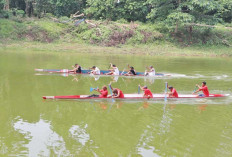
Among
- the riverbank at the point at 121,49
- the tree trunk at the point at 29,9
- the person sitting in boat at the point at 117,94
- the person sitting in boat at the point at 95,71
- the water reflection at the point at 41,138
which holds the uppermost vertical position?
the tree trunk at the point at 29,9

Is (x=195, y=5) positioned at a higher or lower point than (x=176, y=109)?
higher

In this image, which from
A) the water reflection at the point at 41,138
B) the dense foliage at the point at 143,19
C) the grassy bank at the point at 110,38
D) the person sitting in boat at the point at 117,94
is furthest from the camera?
the dense foliage at the point at 143,19

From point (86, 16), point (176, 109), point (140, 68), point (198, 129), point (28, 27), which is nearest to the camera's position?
point (198, 129)

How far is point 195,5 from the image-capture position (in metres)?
37.6

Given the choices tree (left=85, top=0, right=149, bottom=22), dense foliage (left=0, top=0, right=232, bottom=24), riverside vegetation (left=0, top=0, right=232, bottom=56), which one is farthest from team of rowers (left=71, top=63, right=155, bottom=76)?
tree (left=85, top=0, right=149, bottom=22)

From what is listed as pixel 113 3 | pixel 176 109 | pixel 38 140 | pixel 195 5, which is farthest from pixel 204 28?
pixel 38 140

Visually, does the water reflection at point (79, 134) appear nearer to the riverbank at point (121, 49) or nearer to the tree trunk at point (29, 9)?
the riverbank at point (121, 49)

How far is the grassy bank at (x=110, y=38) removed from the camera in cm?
3556

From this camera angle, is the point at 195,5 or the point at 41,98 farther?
the point at 195,5

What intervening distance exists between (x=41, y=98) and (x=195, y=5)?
30.7 m

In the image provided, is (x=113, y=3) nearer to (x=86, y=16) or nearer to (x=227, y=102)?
(x=86, y=16)

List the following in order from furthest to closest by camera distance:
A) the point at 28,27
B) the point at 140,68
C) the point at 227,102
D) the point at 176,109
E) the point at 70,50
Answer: the point at 28,27 → the point at 70,50 → the point at 140,68 → the point at 227,102 → the point at 176,109

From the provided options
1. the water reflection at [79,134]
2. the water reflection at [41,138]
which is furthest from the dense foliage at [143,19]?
the water reflection at [79,134]

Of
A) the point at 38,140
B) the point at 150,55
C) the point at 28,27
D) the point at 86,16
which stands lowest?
the point at 38,140
